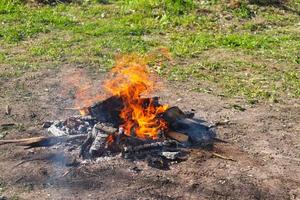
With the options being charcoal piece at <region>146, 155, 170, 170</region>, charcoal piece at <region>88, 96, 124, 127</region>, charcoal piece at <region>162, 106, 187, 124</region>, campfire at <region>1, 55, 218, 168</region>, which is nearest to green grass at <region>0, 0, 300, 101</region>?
charcoal piece at <region>162, 106, 187, 124</region>

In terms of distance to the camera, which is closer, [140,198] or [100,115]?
[140,198]

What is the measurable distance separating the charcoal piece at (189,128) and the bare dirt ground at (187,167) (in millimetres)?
202

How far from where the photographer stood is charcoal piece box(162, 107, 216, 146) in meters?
6.99

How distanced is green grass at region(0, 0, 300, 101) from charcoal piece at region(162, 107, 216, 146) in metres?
1.64

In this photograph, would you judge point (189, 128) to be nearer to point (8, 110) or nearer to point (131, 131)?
point (131, 131)

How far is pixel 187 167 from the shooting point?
6.34 meters

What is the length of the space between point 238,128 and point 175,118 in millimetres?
1005

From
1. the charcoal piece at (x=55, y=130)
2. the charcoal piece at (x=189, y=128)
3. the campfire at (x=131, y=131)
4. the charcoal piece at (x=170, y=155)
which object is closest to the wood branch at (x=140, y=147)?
the campfire at (x=131, y=131)

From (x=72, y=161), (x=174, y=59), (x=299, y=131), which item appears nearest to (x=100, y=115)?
(x=72, y=161)

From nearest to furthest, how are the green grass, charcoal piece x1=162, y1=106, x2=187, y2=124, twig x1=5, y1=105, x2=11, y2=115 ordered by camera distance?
charcoal piece x1=162, y1=106, x2=187, y2=124
twig x1=5, y1=105, x2=11, y2=115
the green grass

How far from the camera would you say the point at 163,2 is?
44.1ft

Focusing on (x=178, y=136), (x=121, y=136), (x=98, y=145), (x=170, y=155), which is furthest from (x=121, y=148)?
(x=178, y=136)

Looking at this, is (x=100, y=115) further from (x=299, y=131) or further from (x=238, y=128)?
(x=299, y=131)

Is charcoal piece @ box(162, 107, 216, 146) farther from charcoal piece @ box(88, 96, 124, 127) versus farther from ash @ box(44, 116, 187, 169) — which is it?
charcoal piece @ box(88, 96, 124, 127)
